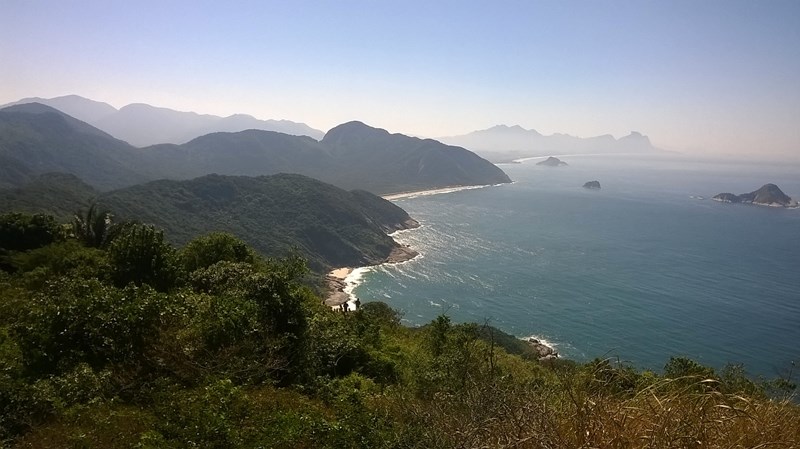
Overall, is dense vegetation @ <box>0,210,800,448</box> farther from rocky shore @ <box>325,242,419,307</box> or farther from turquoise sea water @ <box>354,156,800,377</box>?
rocky shore @ <box>325,242,419,307</box>

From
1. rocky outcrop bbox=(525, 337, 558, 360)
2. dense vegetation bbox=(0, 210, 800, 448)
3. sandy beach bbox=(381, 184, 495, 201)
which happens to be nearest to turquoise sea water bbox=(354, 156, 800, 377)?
rocky outcrop bbox=(525, 337, 558, 360)

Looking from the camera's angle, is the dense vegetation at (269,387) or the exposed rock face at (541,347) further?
the exposed rock face at (541,347)

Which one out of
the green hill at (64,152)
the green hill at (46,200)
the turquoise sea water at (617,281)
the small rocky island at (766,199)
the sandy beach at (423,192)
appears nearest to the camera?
the turquoise sea water at (617,281)

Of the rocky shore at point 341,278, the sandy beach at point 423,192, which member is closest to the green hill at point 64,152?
the sandy beach at point 423,192

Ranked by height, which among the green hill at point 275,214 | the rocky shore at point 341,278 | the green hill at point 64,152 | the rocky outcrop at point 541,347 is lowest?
the rocky outcrop at point 541,347

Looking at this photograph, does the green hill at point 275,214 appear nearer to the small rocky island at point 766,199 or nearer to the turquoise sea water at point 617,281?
the turquoise sea water at point 617,281

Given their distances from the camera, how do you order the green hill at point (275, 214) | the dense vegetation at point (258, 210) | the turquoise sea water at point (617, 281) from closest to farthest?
the turquoise sea water at point (617, 281) < the dense vegetation at point (258, 210) < the green hill at point (275, 214)

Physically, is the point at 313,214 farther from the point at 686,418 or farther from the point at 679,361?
the point at 686,418
